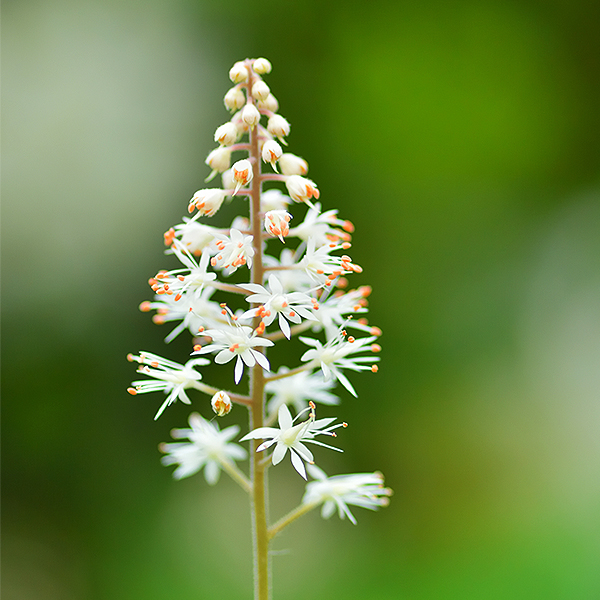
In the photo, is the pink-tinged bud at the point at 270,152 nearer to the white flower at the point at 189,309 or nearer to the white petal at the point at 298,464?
the white flower at the point at 189,309

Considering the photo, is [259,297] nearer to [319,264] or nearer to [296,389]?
[319,264]

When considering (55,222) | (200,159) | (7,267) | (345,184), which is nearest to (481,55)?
A: (345,184)

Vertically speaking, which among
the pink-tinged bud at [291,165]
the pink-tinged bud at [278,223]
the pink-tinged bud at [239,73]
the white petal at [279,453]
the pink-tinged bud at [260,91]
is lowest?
the white petal at [279,453]

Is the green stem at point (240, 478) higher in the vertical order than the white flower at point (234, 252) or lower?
lower

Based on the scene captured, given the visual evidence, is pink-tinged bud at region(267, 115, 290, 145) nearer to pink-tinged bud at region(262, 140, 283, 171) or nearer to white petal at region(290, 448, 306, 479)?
pink-tinged bud at region(262, 140, 283, 171)

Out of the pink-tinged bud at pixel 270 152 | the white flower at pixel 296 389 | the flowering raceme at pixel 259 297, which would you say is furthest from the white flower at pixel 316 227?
the white flower at pixel 296 389

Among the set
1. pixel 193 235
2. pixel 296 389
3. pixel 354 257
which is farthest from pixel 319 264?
pixel 354 257
